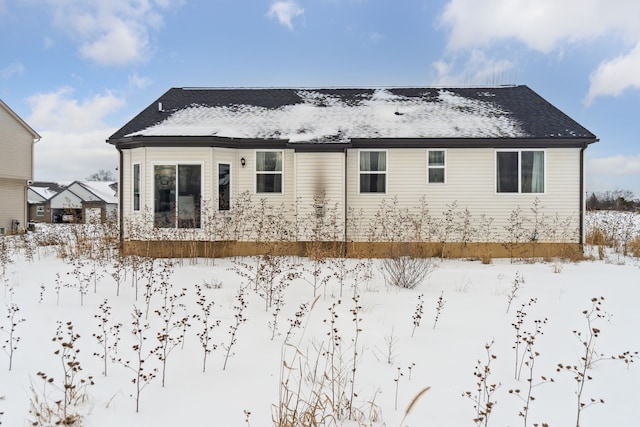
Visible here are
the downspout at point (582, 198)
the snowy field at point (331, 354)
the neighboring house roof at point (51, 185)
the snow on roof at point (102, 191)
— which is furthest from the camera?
the neighboring house roof at point (51, 185)

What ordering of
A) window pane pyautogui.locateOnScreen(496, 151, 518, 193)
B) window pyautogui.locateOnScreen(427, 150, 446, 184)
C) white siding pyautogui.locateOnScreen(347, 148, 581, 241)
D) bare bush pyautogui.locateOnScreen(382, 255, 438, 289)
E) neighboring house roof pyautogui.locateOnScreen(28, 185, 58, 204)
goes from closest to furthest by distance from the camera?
bare bush pyautogui.locateOnScreen(382, 255, 438, 289), white siding pyautogui.locateOnScreen(347, 148, 581, 241), window pane pyautogui.locateOnScreen(496, 151, 518, 193), window pyautogui.locateOnScreen(427, 150, 446, 184), neighboring house roof pyautogui.locateOnScreen(28, 185, 58, 204)

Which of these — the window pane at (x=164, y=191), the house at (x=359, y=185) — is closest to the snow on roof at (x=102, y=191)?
the window pane at (x=164, y=191)

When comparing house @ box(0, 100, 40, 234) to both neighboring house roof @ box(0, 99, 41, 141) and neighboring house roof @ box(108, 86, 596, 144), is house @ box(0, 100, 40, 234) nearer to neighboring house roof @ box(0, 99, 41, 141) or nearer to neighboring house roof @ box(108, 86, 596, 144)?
neighboring house roof @ box(0, 99, 41, 141)

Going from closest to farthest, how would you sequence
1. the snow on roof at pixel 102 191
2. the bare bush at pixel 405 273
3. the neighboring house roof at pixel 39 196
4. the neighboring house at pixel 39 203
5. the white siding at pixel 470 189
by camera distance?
the bare bush at pixel 405 273 → the white siding at pixel 470 189 → the neighboring house at pixel 39 203 → the neighboring house roof at pixel 39 196 → the snow on roof at pixel 102 191

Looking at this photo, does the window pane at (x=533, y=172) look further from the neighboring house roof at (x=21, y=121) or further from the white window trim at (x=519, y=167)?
the neighboring house roof at (x=21, y=121)

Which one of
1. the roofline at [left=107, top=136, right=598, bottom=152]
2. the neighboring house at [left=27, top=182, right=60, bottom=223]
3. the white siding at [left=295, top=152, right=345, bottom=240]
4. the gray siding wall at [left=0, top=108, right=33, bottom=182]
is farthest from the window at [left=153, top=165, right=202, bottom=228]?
the neighboring house at [left=27, top=182, right=60, bottom=223]

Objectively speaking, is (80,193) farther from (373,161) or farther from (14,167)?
(373,161)

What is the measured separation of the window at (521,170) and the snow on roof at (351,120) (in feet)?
2.09

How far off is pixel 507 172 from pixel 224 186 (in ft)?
27.5

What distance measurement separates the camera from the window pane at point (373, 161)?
11.4 metres

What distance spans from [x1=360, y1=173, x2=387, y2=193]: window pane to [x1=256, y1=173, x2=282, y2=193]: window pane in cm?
251

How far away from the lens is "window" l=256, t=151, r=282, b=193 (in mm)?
11336

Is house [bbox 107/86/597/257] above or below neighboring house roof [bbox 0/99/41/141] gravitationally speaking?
below

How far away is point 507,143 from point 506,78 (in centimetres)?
1016
